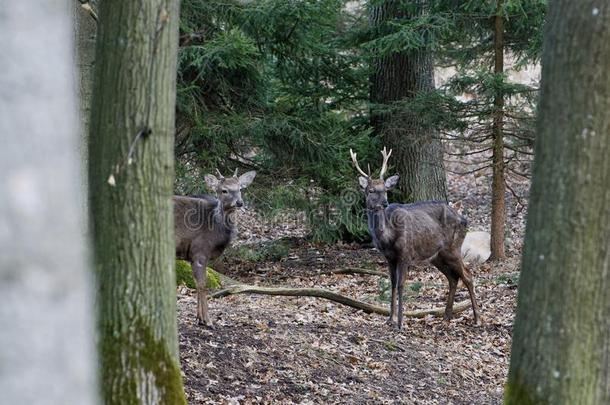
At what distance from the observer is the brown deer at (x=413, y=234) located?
1078 cm

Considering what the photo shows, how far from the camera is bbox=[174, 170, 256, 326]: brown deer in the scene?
31.2 ft

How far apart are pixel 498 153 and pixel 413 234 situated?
3.37 m

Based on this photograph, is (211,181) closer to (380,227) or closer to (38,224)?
(380,227)

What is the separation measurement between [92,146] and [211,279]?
668cm

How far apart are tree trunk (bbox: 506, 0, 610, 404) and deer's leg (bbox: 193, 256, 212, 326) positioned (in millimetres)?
4693

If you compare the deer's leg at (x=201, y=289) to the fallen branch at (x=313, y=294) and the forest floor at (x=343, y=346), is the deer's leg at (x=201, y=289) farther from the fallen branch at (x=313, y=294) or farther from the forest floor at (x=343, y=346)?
the fallen branch at (x=313, y=294)

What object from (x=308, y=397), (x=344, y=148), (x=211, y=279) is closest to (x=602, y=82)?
(x=308, y=397)

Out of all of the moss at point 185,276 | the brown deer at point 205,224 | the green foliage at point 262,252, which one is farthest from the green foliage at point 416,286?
the brown deer at point 205,224

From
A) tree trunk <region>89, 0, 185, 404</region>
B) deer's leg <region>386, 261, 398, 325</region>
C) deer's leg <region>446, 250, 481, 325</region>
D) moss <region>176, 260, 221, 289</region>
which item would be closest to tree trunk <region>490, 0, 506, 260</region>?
deer's leg <region>446, 250, 481, 325</region>

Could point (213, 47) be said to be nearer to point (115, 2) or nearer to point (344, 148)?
point (344, 148)

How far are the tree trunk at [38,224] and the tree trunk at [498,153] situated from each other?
11.5 metres

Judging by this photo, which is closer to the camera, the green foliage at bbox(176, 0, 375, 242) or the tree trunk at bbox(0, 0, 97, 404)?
the tree trunk at bbox(0, 0, 97, 404)

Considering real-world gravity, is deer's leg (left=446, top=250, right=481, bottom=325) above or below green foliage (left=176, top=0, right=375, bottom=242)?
below

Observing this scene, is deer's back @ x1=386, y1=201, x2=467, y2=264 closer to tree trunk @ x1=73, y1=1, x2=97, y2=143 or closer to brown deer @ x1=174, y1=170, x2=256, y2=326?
brown deer @ x1=174, y1=170, x2=256, y2=326
